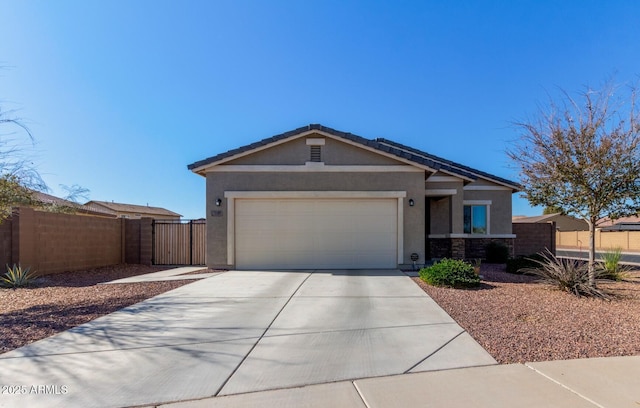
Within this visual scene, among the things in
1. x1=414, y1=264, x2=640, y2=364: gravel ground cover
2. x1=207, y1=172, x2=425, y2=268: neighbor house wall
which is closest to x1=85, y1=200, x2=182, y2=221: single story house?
x1=207, y1=172, x2=425, y2=268: neighbor house wall

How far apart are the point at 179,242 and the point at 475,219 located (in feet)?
43.3

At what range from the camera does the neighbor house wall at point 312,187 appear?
12.1 m

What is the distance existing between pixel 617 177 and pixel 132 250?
16.2 meters

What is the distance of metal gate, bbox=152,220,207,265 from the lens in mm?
14703

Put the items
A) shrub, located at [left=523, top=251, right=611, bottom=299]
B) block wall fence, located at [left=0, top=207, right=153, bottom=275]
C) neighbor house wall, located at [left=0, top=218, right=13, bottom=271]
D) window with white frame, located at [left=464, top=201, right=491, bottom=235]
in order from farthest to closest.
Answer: window with white frame, located at [left=464, top=201, right=491, bottom=235]
block wall fence, located at [left=0, top=207, right=153, bottom=275]
neighbor house wall, located at [left=0, top=218, right=13, bottom=271]
shrub, located at [left=523, top=251, right=611, bottom=299]

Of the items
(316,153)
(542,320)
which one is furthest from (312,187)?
(542,320)

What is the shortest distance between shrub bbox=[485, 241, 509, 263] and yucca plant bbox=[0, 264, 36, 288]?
16.4 metres

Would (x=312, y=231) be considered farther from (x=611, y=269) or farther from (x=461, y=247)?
(x=611, y=269)

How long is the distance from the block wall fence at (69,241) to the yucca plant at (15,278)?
63cm

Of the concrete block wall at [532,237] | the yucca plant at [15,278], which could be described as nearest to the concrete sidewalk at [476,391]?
the yucca plant at [15,278]

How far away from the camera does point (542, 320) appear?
19.4ft

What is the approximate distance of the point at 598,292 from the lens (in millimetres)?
7668

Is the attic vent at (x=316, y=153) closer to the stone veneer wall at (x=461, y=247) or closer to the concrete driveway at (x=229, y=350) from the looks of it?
the concrete driveway at (x=229, y=350)

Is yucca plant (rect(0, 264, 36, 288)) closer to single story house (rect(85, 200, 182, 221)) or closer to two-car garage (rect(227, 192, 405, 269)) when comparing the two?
two-car garage (rect(227, 192, 405, 269))
